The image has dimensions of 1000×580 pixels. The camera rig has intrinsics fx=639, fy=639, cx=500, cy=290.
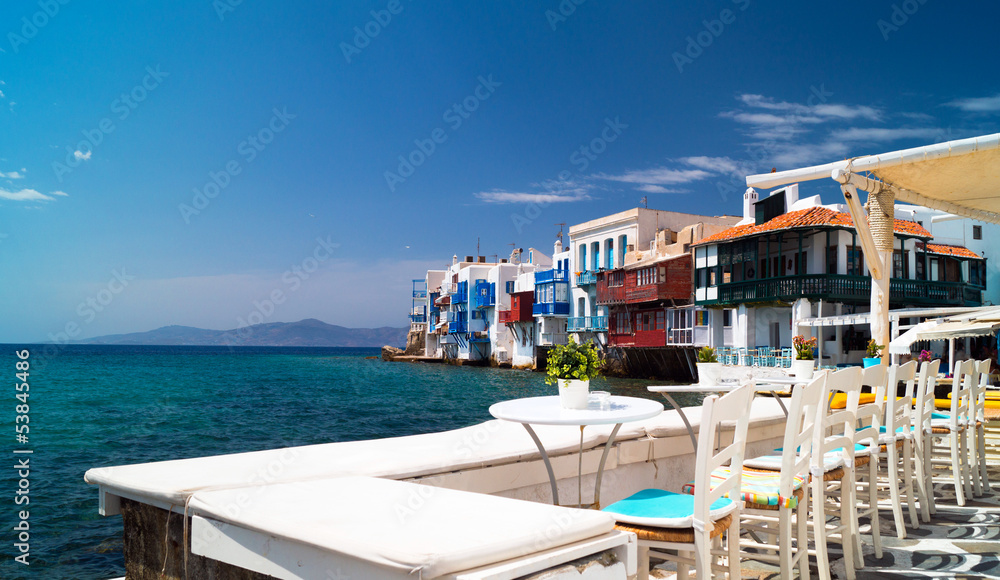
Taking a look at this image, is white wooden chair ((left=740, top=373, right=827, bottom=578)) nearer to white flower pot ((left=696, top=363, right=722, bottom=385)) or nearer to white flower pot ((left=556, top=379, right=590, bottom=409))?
white flower pot ((left=556, top=379, right=590, bottom=409))

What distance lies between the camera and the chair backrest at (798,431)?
8.41ft

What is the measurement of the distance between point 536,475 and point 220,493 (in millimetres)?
1555

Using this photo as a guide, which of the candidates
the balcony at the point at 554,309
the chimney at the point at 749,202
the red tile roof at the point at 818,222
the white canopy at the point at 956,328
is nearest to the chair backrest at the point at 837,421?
the white canopy at the point at 956,328

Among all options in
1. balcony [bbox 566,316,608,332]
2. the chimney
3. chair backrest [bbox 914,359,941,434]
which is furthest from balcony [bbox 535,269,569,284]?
chair backrest [bbox 914,359,941,434]

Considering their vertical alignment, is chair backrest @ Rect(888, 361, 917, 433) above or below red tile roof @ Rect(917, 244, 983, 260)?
below

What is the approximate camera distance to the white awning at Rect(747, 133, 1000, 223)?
19.9 feet

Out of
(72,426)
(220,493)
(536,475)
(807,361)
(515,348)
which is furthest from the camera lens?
(515,348)

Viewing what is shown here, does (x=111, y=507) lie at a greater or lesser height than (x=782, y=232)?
lesser

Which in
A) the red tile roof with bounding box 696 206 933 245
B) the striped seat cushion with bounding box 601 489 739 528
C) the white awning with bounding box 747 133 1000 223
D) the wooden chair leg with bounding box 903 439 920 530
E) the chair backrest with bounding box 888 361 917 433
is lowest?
the wooden chair leg with bounding box 903 439 920 530

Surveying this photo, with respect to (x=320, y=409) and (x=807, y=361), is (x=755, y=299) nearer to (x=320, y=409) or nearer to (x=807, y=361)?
(x=320, y=409)

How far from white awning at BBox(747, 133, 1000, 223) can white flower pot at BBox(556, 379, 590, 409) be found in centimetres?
530

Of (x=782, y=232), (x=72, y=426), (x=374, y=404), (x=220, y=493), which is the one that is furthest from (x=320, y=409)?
(x=220, y=493)

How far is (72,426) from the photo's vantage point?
2066 centimetres

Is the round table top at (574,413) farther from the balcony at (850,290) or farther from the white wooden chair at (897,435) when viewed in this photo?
the balcony at (850,290)
